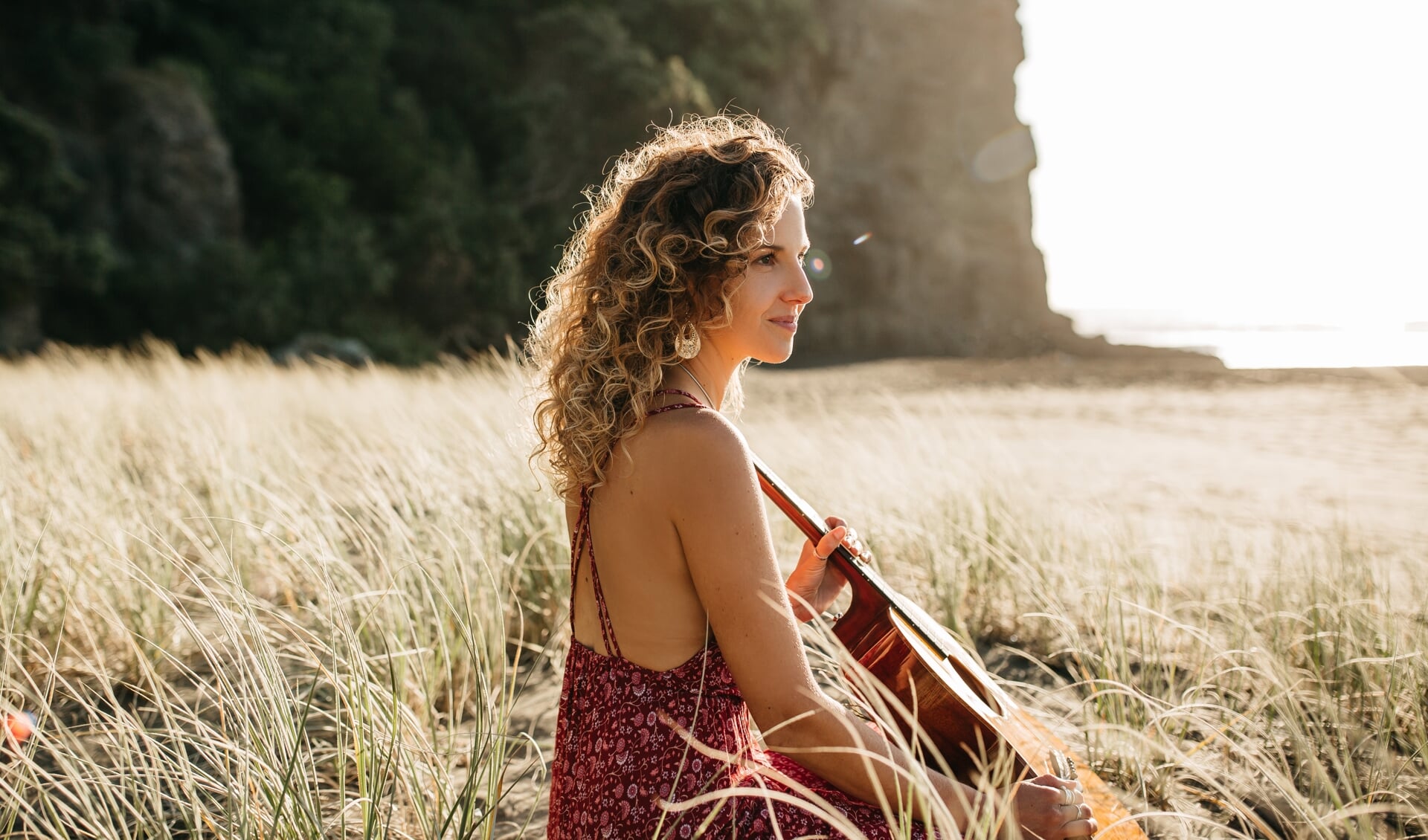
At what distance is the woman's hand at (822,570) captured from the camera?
5.42 feet

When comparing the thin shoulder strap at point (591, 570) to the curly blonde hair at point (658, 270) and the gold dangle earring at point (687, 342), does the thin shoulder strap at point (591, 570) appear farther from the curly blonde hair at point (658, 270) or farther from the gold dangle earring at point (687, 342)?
the gold dangle earring at point (687, 342)

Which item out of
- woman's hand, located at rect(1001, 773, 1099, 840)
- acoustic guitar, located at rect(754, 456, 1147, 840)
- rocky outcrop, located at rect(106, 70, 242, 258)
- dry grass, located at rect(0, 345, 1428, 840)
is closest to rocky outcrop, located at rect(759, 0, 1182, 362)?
rocky outcrop, located at rect(106, 70, 242, 258)

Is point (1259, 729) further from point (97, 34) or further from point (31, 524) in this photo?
point (97, 34)

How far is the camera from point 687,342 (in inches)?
62.3

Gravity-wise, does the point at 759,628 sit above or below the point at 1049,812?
above

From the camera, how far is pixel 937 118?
3650 cm

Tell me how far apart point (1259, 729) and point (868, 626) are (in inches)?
42.0

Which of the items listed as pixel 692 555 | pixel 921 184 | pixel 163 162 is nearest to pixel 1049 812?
pixel 692 555

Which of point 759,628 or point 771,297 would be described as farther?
point 771,297

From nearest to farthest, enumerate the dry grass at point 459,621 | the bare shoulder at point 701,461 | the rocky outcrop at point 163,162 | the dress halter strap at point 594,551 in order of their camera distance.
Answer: the bare shoulder at point 701,461 → the dress halter strap at point 594,551 → the dry grass at point 459,621 → the rocky outcrop at point 163,162

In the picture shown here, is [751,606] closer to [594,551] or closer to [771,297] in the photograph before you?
[594,551]

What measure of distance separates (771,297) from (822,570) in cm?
54

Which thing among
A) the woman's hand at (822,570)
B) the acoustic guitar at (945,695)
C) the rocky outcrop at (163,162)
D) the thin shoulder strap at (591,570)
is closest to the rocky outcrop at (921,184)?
the rocky outcrop at (163,162)

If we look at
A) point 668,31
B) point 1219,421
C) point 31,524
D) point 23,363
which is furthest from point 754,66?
point 31,524
